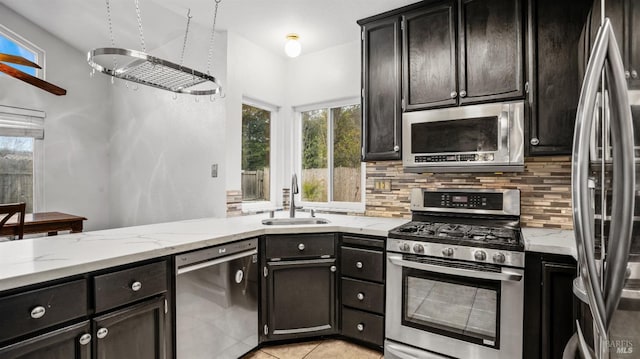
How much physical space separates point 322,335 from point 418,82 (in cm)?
203

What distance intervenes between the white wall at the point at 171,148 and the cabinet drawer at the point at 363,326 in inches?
55.3

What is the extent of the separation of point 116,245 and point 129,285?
271 millimetres

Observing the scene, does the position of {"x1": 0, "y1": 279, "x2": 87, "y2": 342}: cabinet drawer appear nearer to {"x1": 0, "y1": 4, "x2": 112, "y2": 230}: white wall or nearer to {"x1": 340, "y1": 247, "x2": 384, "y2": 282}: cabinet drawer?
{"x1": 340, "y1": 247, "x2": 384, "y2": 282}: cabinet drawer

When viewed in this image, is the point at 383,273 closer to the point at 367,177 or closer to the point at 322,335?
the point at 322,335

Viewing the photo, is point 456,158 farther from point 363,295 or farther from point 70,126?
point 70,126

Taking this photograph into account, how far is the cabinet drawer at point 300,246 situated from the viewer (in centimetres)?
234

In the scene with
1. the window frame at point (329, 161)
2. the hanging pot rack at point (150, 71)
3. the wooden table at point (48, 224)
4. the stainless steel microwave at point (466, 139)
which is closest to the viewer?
the hanging pot rack at point (150, 71)

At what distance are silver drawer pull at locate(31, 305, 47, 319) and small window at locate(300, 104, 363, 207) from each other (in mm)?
2464

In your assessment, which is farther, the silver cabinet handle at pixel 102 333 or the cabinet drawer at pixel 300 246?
the cabinet drawer at pixel 300 246

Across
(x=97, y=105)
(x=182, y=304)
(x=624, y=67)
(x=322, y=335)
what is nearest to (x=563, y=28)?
(x=624, y=67)

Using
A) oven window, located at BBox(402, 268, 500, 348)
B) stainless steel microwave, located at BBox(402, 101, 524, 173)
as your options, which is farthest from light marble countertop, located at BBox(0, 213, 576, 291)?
stainless steel microwave, located at BBox(402, 101, 524, 173)

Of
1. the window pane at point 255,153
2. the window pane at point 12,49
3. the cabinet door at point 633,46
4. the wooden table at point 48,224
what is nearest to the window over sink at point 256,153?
the window pane at point 255,153

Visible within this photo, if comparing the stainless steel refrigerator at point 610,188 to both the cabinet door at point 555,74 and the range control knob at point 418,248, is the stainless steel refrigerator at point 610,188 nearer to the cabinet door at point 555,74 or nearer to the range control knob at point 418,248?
the range control knob at point 418,248

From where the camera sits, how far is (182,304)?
70.7 inches
